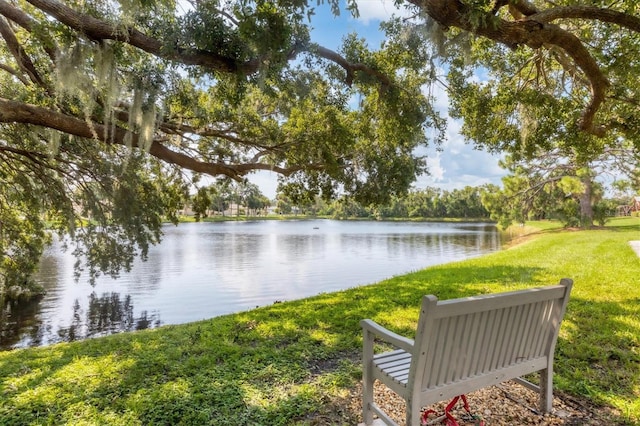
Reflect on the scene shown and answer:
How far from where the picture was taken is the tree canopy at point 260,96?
3.69 meters

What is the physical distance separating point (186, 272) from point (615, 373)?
46.0ft

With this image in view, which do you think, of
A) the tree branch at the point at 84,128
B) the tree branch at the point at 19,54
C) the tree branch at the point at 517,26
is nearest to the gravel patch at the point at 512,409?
the tree branch at the point at 517,26

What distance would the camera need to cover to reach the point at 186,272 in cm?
1464

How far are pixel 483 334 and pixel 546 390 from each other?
3.12ft

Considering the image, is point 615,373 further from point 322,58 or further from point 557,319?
point 322,58

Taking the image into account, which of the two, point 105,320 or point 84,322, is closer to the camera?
point 84,322

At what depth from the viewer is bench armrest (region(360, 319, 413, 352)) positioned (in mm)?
2105

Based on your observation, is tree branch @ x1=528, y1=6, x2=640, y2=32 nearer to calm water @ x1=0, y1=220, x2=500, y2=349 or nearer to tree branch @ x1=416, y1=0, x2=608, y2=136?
tree branch @ x1=416, y1=0, x2=608, y2=136

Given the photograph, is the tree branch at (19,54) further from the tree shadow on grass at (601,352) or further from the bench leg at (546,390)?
the tree shadow on grass at (601,352)

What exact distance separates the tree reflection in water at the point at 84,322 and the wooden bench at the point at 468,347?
756 centimetres

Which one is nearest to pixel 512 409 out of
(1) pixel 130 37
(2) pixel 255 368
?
(2) pixel 255 368

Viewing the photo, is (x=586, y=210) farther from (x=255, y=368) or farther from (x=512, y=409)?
(x=255, y=368)

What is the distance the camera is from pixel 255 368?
3.52 meters

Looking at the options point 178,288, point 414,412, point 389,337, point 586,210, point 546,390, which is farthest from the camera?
point 586,210
